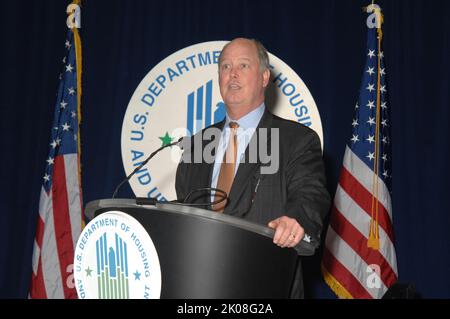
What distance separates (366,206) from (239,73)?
1751 millimetres

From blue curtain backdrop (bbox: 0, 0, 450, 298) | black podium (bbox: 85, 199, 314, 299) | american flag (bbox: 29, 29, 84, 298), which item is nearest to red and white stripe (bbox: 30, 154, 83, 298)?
american flag (bbox: 29, 29, 84, 298)

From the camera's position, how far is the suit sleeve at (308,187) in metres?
1.95

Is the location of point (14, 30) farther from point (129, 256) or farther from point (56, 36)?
point (129, 256)

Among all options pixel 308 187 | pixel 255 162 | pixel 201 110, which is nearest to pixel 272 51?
pixel 201 110

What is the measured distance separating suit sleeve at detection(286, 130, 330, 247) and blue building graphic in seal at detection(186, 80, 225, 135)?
5.91ft

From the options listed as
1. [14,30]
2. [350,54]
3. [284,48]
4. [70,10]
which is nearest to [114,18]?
[70,10]

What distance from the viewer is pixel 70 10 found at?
438 cm

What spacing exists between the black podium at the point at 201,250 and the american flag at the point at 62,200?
9.02 ft

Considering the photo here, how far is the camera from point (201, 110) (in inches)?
166

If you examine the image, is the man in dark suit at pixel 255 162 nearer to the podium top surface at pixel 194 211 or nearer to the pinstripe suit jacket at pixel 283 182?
the pinstripe suit jacket at pixel 283 182

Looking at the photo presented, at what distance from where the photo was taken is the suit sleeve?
195 centimetres

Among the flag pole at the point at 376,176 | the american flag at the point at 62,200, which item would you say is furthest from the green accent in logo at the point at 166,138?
the flag pole at the point at 376,176

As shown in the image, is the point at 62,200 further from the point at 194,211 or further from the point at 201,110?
the point at 194,211

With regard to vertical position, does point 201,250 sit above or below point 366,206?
above
